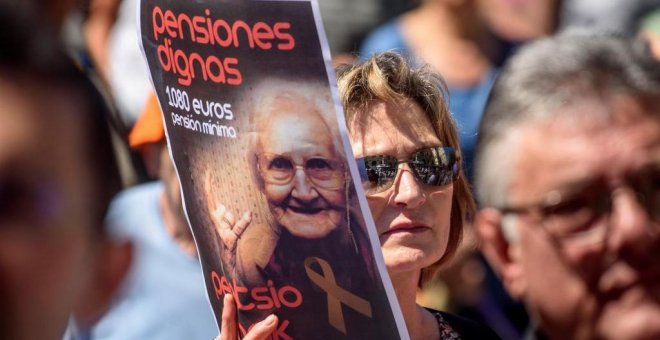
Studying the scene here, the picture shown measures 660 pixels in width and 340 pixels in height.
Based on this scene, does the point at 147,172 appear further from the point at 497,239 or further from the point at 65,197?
the point at 65,197

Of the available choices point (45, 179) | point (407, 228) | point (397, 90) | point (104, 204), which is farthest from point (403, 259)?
point (45, 179)

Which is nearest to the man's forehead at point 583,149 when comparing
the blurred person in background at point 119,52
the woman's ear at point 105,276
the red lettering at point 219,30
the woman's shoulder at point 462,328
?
the red lettering at point 219,30

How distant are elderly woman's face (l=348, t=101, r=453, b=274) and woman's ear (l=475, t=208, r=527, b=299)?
62 cm

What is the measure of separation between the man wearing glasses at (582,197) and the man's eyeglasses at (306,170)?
0.88 ft

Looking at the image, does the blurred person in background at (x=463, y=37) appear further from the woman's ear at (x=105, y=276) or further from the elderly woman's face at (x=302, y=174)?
the woman's ear at (x=105, y=276)

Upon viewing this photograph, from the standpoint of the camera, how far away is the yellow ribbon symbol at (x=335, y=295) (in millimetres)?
2188

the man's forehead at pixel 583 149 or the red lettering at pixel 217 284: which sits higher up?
the man's forehead at pixel 583 149

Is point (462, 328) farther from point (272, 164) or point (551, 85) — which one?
point (551, 85)

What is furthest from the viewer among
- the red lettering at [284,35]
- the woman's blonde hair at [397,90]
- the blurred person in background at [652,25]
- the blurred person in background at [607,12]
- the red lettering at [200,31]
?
the blurred person in background at [607,12]

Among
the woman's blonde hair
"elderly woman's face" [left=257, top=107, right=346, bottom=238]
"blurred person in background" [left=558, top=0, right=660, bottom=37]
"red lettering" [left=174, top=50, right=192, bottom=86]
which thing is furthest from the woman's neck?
"blurred person in background" [left=558, top=0, right=660, bottom=37]

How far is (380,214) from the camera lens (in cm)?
263

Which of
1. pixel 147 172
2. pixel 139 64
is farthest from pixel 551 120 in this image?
pixel 139 64

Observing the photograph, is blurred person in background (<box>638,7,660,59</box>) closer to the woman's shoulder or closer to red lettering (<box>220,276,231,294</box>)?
the woman's shoulder

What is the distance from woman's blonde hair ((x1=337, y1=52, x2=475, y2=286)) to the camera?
8.95 feet
